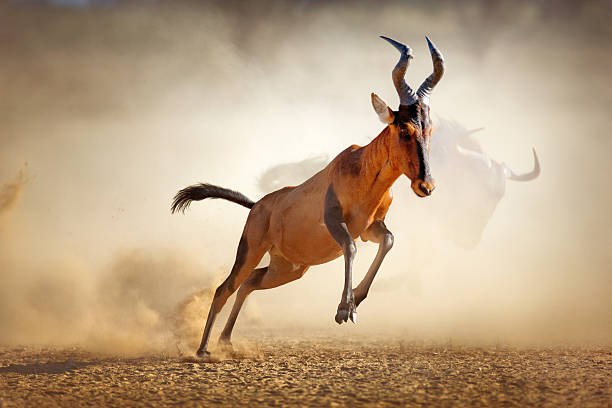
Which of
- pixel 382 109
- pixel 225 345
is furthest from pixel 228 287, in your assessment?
pixel 382 109

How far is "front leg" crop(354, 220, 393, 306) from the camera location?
5.93m

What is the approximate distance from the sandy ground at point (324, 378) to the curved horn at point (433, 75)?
2.65 meters

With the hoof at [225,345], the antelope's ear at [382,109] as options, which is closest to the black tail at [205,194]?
the hoof at [225,345]

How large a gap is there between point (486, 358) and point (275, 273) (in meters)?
2.63

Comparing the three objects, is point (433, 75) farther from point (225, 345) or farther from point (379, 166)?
point (225, 345)

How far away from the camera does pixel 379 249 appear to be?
6.08 m

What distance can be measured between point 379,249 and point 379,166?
88cm

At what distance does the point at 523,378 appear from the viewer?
5.01 metres

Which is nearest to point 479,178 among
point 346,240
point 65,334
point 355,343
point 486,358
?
point 355,343

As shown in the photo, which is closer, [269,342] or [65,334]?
[269,342]

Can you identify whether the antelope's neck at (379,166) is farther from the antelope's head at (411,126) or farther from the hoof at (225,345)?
the hoof at (225,345)

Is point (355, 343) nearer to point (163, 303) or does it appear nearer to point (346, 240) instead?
point (346, 240)

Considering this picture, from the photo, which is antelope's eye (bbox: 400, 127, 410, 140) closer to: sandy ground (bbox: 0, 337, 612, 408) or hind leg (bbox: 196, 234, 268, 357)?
sandy ground (bbox: 0, 337, 612, 408)

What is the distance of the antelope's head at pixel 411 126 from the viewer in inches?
210
